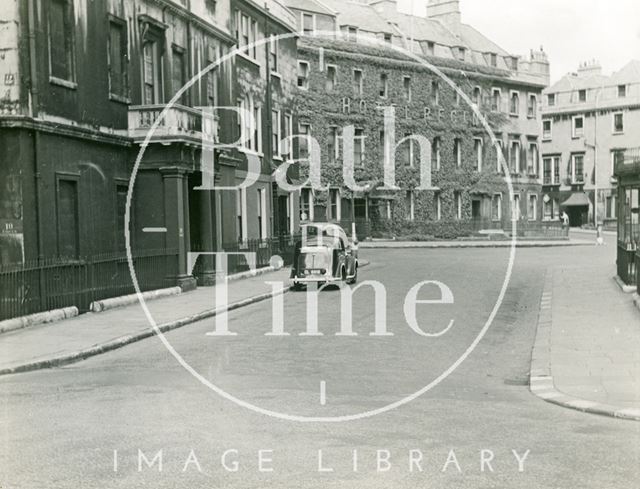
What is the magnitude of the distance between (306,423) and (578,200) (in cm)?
6829

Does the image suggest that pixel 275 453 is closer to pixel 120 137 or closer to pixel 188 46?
pixel 120 137

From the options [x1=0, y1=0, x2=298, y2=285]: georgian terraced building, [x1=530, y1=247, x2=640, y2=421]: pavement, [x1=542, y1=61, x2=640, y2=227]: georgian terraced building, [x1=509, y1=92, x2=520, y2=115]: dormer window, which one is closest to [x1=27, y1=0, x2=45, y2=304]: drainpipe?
[x1=0, y1=0, x2=298, y2=285]: georgian terraced building

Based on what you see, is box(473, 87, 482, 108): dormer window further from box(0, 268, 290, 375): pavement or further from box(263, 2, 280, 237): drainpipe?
box(0, 268, 290, 375): pavement

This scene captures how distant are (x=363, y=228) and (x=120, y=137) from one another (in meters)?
30.8

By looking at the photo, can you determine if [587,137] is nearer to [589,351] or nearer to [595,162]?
[595,162]

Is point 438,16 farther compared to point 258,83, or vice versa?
point 438,16

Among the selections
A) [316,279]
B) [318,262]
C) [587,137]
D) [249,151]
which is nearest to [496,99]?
[587,137]

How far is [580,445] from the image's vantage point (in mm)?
7156

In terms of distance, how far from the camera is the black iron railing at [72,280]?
14.6 meters

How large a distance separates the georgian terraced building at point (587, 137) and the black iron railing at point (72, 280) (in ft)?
180

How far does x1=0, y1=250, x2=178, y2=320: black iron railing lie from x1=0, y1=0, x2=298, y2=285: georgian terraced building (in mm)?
829

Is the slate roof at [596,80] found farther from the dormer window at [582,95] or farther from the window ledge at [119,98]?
the window ledge at [119,98]

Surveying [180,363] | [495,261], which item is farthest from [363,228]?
[180,363]

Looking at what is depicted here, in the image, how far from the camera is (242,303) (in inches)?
753
